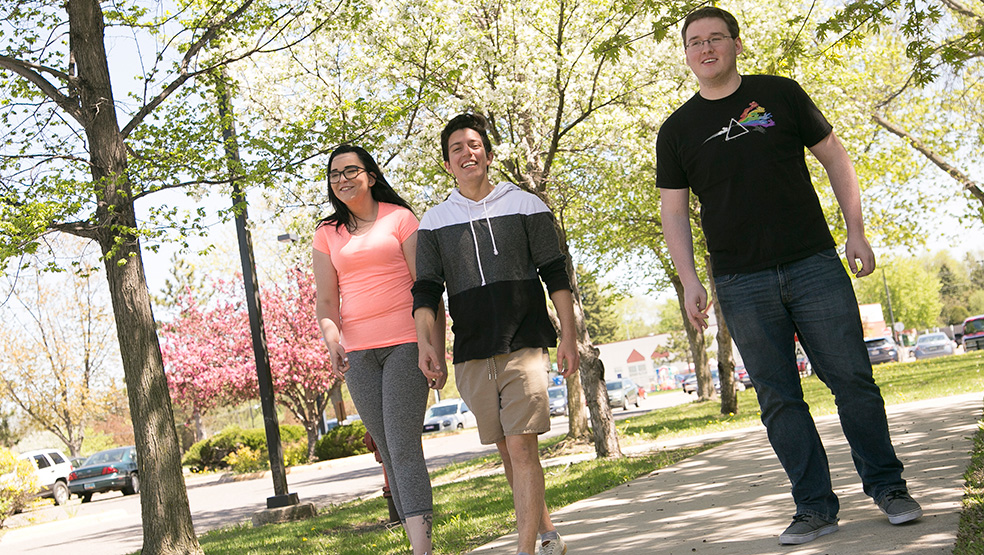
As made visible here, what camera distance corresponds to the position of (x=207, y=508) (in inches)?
657

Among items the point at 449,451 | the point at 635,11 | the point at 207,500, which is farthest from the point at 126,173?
the point at 449,451

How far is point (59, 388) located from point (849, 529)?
38.4 metres

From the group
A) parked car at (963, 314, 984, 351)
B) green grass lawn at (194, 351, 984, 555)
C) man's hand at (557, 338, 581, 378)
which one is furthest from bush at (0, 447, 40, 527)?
parked car at (963, 314, 984, 351)

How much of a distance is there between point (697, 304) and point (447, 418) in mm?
34013

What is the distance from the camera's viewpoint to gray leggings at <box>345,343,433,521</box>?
13.9ft

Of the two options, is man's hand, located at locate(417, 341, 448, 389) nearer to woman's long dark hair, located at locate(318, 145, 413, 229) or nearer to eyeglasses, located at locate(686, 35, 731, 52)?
woman's long dark hair, located at locate(318, 145, 413, 229)

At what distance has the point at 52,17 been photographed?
345 inches

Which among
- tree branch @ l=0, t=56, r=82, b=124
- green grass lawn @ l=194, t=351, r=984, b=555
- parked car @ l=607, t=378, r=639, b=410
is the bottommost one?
parked car @ l=607, t=378, r=639, b=410

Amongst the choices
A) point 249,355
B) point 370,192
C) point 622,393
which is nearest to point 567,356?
point 370,192

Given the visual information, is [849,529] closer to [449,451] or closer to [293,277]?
[449,451]

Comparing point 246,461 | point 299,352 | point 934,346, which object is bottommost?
point 934,346

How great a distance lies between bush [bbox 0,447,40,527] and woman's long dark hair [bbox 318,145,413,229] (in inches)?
635

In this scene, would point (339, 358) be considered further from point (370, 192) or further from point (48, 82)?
point (48, 82)

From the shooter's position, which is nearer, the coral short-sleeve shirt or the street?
the coral short-sleeve shirt
